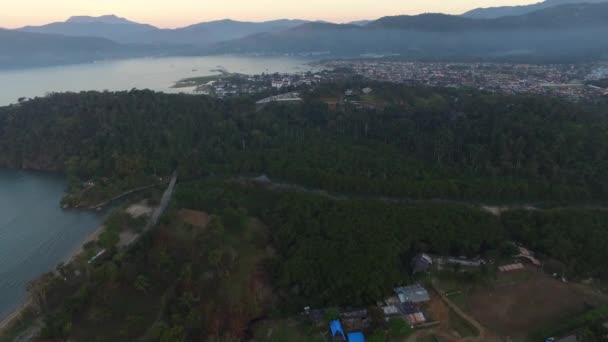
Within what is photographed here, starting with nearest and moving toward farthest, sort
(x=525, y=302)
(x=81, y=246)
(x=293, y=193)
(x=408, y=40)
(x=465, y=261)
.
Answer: (x=525, y=302) → (x=465, y=261) → (x=81, y=246) → (x=293, y=193) → (x=408, y=40)

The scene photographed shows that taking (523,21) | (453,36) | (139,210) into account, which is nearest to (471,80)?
(139,210)

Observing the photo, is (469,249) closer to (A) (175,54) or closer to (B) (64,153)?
(B) (64,153)

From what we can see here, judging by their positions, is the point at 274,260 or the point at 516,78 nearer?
the point at 274,260

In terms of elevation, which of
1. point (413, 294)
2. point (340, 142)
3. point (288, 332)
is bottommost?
point (288, 332)

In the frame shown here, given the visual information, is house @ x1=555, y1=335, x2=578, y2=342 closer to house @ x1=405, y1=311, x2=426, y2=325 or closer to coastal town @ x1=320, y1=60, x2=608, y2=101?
house @ x1=405, y1=311, x2=426, y2=325

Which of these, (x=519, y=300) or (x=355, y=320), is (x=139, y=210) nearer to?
(x=355, y=320)

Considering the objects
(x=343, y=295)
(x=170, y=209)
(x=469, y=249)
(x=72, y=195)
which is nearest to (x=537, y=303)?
(x=469, y=249)

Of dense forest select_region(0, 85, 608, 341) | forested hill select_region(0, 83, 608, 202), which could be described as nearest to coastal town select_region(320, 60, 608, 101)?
dense forest select_region(0, 85, 608, 341)

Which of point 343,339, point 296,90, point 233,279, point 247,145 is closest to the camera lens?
point 343,339
